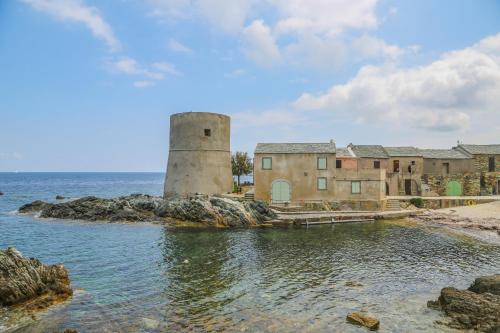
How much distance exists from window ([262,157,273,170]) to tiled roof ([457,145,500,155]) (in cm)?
2303

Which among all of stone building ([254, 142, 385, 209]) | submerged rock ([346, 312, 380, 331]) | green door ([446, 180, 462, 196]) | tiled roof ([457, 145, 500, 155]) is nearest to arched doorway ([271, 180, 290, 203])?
stone building ([254, 142, 385, 209])

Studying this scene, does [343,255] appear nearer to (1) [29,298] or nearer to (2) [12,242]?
(1) [29,298]

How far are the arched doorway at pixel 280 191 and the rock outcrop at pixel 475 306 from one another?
18.8m

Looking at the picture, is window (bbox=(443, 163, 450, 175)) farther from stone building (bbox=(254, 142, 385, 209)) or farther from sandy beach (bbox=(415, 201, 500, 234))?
stone building (bbox=(254, 142, 385, 209))

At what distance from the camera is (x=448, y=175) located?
122 ft

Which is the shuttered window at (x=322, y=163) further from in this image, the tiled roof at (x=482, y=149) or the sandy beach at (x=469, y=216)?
the tiled roof at (x=482, y=149)

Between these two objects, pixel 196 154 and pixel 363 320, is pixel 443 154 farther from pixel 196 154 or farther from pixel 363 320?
pixel 363 320

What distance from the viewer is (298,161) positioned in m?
29.5

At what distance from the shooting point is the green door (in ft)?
122

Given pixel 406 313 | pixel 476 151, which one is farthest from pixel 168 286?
pixel 476 151

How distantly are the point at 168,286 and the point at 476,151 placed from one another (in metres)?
37.4

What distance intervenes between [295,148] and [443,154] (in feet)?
60.8

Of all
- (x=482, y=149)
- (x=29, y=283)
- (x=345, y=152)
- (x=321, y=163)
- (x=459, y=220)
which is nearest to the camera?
(x=29, y=283)

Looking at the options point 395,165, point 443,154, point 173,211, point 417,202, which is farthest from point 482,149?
point 173,211
